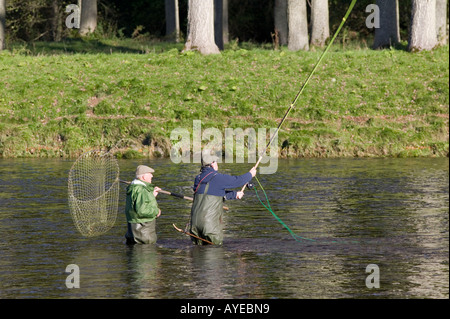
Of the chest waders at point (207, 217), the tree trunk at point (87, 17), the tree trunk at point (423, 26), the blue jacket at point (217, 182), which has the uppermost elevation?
the tree trunk at point (87, 17)

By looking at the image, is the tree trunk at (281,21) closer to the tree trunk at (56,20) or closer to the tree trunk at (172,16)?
the tree trunk at (172,16)

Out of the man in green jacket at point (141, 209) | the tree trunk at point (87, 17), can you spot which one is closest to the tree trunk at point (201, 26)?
the tree trunk at point (87, 17)

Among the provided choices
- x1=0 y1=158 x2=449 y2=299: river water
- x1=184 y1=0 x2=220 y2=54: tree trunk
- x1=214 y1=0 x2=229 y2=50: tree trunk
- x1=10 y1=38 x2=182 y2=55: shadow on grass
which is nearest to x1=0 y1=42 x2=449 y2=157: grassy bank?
x1=184 y1=0 x2=220 y2=54: tree trunk

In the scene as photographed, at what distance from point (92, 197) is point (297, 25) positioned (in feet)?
58.4

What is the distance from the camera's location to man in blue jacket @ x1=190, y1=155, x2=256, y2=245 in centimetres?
1416

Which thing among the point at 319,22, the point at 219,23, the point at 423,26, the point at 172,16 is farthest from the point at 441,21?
the point at 172,16

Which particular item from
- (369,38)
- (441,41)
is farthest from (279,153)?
(369,38)

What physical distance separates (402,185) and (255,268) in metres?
8.83

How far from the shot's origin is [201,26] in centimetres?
3312

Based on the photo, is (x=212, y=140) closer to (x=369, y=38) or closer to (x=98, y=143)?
(x=98, y=143)

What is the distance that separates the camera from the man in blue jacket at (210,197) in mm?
14164

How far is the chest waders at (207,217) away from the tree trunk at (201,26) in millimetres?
19361

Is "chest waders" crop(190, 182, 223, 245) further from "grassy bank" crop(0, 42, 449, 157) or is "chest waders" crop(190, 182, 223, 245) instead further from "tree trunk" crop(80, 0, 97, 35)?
"tree trunk" crop(80, 0, 97, 35)

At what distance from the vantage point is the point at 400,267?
41.7 feet
